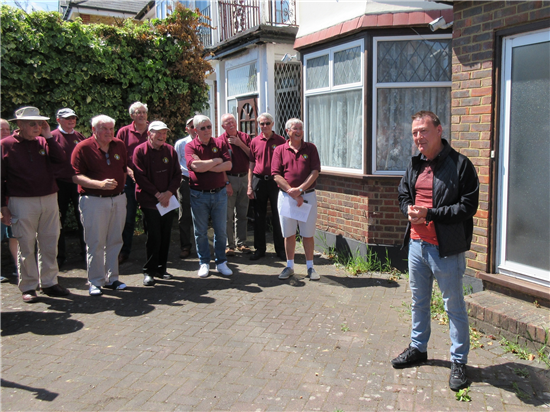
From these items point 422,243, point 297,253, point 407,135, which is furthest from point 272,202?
point 422,243

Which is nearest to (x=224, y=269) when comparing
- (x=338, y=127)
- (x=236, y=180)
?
(x=236, y=180)

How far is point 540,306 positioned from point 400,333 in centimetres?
128

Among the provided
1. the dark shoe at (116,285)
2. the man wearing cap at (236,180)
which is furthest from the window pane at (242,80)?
the dark shoe at (116,285)

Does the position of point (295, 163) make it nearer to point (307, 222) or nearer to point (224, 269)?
point (307, 222)

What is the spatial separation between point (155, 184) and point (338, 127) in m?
3.07

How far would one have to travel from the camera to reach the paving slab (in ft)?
11.5

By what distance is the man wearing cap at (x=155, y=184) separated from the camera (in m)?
5.97

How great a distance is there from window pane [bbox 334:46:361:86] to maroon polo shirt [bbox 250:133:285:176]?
133cm

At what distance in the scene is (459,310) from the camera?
360cm

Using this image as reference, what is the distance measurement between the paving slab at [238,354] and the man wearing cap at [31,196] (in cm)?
35

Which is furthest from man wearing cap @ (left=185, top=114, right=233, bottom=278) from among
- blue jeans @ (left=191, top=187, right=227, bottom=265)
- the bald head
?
the bald head

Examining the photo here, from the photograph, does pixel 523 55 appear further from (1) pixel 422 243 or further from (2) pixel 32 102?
(2) pixel 32 102

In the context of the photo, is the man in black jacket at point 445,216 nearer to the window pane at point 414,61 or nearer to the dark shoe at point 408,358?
the dark shoe at point 408,358

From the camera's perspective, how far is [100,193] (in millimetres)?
5648
